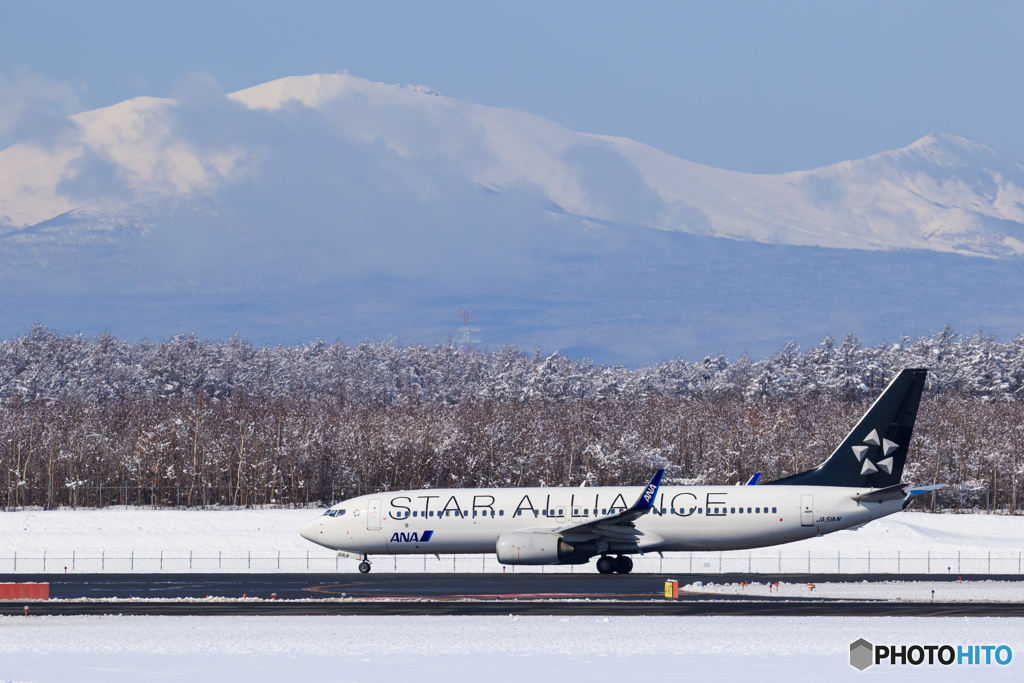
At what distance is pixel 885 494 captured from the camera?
47375 millimetres

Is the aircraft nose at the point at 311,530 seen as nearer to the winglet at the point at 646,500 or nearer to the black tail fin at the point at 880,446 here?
the winglet at the point at 646,500

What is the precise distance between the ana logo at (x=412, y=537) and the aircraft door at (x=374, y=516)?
0.85 meters

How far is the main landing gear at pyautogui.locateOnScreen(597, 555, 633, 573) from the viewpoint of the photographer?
49.4 meters

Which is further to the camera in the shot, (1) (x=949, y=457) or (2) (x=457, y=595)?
(1) (x=949, y=457)

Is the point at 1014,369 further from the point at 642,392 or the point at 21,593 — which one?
the point at 21,593

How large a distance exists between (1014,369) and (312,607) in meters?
142

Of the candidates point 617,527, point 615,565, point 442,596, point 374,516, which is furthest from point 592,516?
point 442,596

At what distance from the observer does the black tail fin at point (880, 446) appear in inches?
1941

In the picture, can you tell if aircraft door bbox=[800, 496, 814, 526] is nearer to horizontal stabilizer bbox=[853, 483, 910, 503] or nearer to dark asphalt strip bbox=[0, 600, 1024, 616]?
horizontal stabilizer bbox=[853, 483, 910, 503]
